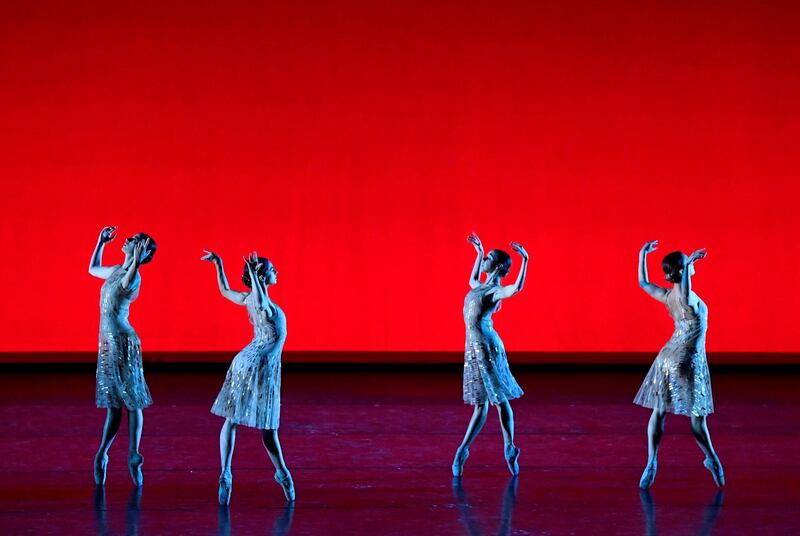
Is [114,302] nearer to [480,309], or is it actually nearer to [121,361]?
[121,361]

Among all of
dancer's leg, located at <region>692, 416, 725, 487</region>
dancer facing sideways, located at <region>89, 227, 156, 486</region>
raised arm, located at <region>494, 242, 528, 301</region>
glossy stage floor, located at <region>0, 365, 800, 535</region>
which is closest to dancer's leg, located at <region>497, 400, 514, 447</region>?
glossy stage floor, located at <region>0, 365, 800, 535</region>

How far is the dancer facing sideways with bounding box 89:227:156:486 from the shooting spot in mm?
4977

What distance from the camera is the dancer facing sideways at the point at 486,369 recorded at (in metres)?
5.32

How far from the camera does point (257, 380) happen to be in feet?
15.4

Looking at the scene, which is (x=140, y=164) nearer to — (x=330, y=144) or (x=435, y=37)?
(x=330, y=144)

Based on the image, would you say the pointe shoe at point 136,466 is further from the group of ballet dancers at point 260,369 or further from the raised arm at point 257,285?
the raised arm at point 257,285

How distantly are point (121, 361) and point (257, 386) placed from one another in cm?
81

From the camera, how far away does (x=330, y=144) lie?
9.53 metres

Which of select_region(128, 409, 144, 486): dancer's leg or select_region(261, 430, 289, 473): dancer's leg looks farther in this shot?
→ select_region(128, 409, 144, 486): dancer's leg

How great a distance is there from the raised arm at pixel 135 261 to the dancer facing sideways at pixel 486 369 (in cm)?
169

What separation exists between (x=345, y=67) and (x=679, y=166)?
337cm

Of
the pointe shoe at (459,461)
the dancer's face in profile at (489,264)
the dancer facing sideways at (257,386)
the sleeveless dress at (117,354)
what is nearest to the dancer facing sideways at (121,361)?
the sleeveless dress at (117,354)

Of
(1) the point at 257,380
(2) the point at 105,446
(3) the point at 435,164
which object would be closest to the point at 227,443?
(1) the point at 257,380

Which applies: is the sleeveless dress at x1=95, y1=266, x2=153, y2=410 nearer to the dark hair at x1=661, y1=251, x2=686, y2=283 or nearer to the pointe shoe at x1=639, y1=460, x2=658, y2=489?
the pointe shoe at x1=639, y1=460, x2=658, y2=489
